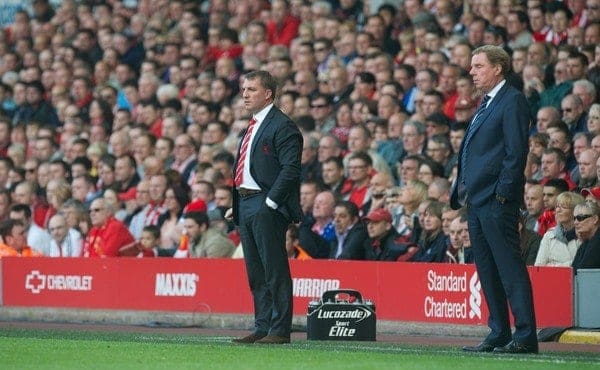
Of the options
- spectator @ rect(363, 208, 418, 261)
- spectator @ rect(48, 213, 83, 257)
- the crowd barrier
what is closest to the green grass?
the crowd barrier

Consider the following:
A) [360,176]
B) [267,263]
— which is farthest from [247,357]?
[360,176]

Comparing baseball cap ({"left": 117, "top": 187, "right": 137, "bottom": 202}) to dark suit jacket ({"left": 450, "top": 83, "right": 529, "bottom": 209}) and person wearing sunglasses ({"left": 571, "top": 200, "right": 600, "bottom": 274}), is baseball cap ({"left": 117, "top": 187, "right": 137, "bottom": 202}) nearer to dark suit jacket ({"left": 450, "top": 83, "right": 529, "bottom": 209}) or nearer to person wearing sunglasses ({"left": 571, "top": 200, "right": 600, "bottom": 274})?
person wearing sunglasses ({"left": 571, "top": 200, "right": 600, "bottom": 274})

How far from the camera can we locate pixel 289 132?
40.4ft

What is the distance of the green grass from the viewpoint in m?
10.1

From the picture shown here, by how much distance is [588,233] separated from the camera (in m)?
14.1

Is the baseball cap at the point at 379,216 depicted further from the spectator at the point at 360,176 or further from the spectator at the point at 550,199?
the spectator at the point at 550,199

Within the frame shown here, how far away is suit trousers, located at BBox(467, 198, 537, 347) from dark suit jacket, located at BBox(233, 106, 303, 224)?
1.62m

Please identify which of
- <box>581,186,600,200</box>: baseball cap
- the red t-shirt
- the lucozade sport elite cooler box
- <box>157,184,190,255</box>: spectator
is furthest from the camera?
<box>157,184,190,255</box>: spectator

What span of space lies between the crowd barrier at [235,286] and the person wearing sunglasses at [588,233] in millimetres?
201

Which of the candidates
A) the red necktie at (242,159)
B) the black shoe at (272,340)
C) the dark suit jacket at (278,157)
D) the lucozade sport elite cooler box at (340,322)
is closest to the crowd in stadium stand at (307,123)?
the lucozade sport elite cooler box at (340,322)

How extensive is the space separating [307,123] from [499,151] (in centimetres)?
903

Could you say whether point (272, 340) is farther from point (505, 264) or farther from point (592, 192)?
point (592, 192)

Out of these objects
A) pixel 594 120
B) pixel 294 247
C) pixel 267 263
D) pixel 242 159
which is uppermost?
pixel 594 120

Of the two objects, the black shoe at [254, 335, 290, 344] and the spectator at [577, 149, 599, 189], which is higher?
the spectator at [577, 149, 599, 189]
